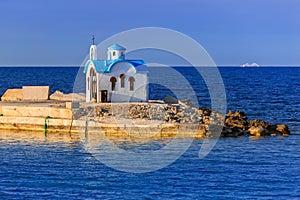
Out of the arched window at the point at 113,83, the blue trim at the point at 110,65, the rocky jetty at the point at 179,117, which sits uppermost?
the blue trim at the point at 110,65

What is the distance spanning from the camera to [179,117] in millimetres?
43094

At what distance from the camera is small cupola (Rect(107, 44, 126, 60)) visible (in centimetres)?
4764

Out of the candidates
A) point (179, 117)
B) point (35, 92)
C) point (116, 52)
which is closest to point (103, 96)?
point (116, 52)

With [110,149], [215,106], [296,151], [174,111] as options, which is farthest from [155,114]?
[215,106]

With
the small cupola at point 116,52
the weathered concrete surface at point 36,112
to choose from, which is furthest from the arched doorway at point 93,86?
the weathered concrete surface at point 36,112

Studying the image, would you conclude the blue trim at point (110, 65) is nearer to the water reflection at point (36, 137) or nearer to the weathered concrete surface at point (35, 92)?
the weathered concrete surface at point (35, 92)

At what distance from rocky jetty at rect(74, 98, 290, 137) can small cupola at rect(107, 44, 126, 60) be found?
4787mm

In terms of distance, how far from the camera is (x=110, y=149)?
36031mm

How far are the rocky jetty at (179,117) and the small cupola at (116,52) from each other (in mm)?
4787

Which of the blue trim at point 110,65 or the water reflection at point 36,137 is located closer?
the water reflection at point 36,137

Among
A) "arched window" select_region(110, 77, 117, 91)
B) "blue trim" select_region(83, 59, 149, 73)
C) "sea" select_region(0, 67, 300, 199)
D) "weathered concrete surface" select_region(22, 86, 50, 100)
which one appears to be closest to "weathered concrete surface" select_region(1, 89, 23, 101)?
"weathered concrete surface" select_region(22, 86, 50, 100)

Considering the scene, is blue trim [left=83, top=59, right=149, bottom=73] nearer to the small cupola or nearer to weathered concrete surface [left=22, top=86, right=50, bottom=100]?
the small cupola

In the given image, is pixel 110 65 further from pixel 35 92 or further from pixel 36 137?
pixel 35 92

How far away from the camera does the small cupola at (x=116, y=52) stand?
156 ft
